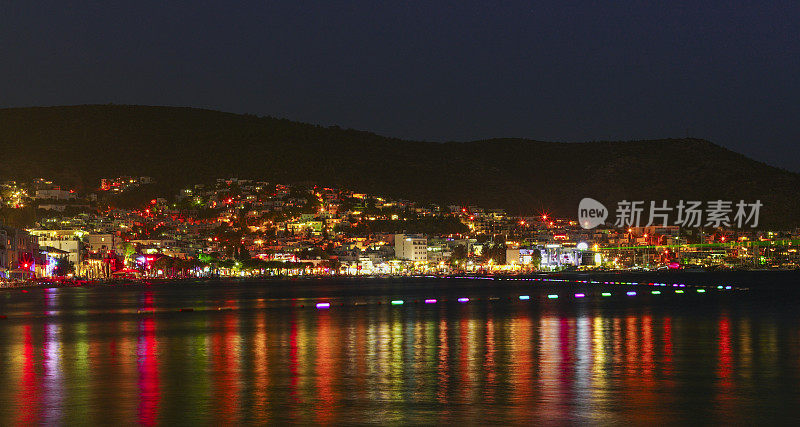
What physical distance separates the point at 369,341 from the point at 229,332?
735 cm

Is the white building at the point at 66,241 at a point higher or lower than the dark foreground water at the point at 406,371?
higher

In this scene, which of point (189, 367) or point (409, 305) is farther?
point (409, 305)

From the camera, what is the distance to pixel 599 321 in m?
42.0

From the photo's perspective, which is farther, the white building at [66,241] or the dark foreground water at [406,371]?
the white building at [66,241]

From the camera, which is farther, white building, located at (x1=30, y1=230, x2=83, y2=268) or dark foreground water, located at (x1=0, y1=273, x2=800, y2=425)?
white building, located at (x1=30, y1=230, x2=83, y2=268)

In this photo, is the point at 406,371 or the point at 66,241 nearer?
the point at 406,371

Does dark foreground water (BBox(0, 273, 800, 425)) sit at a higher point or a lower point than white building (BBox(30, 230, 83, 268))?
lower

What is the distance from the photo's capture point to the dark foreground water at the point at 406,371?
1631 centimetres

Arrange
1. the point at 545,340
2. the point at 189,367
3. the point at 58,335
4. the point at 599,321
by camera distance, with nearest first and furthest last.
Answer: the point at 189,367
the point at 545,340
the point at 58,335
the point at 599,321

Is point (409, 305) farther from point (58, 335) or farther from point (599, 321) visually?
point (58, 335)

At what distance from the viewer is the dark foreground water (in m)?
16.3

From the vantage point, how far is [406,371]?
2241 centimetres

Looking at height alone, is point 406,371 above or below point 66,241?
below

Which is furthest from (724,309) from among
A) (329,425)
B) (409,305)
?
(329,425)
